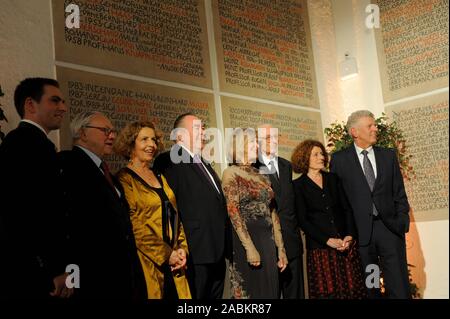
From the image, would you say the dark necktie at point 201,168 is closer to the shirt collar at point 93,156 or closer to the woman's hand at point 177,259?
the woman's hand at point 177,259

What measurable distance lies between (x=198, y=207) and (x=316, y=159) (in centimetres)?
135

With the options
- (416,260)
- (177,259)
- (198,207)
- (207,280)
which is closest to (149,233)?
(177,259)

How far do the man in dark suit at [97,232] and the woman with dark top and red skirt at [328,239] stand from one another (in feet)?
5.71

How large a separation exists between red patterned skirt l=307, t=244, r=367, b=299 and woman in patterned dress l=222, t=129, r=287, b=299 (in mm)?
331

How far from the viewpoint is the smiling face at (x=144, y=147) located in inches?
138

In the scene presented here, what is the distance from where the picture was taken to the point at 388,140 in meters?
5.76

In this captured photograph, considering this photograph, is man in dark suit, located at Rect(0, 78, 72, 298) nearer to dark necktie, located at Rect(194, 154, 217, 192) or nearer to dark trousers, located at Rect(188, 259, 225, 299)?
→ dark trousers, located at Rect(188, 259, 225, 299)

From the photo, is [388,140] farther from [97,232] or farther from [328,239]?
[97,232]

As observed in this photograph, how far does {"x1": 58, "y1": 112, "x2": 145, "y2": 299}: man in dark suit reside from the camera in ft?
9.51

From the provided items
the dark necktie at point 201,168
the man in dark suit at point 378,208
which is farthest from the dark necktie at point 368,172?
the dark necktie at point 201,168

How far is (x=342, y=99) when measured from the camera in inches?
276

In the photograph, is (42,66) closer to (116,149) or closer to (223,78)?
(116,149)

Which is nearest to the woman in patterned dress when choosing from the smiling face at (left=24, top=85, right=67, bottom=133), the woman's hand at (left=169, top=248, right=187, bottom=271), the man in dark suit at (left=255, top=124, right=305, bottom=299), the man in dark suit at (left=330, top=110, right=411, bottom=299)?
the man in dark suit at (left=255, top=124, right=305, bottom=299)
